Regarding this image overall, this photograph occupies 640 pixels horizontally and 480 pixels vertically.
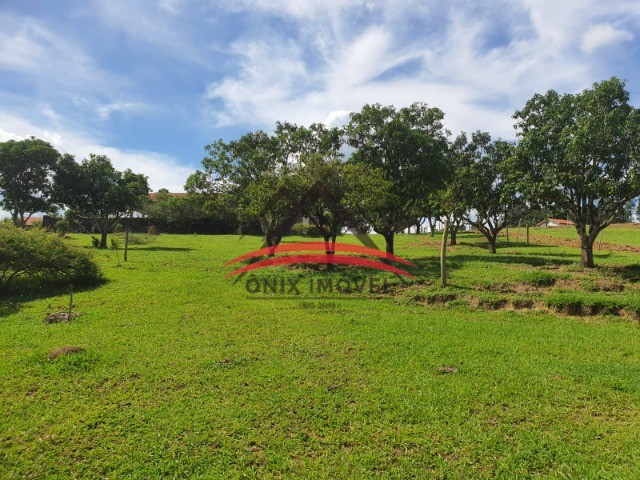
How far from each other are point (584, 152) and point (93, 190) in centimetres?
3167

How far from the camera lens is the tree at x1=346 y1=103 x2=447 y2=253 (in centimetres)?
1834

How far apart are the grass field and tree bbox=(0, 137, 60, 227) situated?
22.0m

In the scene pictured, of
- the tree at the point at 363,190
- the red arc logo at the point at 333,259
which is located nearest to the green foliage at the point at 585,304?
the red arc logo at the point at 333,259

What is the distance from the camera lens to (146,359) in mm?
6234

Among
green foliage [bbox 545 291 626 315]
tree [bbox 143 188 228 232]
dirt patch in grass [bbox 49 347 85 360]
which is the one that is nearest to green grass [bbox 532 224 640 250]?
green foliage [bbox 545 291 626 315]

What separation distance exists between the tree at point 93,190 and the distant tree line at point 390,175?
0.08 meters

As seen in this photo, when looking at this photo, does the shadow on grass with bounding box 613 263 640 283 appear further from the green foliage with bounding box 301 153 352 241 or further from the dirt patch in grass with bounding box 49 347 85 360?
the dirt patch in grass with bounding box 49 347 85 360

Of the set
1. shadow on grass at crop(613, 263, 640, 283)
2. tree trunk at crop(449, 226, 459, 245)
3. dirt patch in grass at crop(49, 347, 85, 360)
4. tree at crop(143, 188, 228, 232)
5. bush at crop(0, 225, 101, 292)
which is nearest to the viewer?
dirt patch in grass at crop(49, 347, 85, 360)

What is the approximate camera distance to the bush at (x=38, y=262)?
1123 cm

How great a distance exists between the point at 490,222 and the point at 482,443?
25.5 metres

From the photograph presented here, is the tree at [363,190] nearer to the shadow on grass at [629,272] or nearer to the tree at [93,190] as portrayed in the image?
the shadow on grass at [629,272]

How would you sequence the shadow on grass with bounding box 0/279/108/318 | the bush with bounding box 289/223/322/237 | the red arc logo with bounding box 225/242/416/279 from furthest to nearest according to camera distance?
the bush with bounding box 289/223/322/237
the red arc logo with bounding box 225/242/416/279
the shadow on grass with bounding box 0/279/108/318

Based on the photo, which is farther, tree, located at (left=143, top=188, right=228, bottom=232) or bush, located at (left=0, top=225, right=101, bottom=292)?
tree, located at (left=143, top=188, right=228, bottom=232)

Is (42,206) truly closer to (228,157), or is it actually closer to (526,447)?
(228,157)
